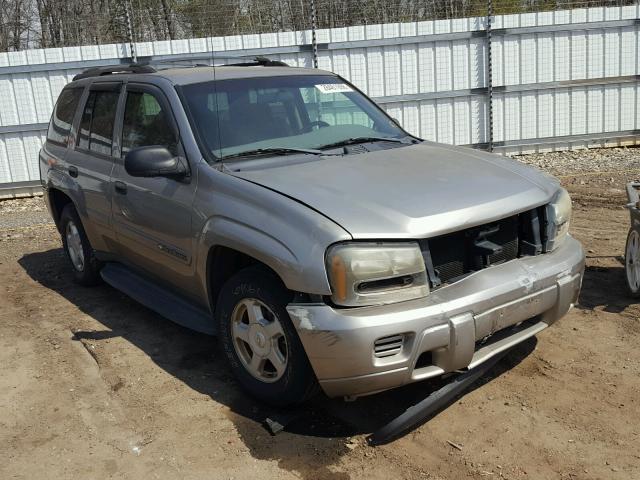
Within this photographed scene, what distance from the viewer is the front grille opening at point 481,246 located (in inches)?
137

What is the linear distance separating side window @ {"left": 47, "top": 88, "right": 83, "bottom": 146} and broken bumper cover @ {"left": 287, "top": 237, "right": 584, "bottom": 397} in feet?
11.9

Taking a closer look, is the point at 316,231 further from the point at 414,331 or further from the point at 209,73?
the point at 209,73

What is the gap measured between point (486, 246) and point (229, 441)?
1.69 meters

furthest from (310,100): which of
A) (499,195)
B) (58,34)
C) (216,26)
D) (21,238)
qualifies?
(58,34)

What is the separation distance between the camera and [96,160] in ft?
17.5

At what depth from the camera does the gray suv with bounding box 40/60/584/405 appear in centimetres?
322

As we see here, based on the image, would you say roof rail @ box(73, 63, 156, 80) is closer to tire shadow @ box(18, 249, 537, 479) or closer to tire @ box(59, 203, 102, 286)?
tire @ box(59, 203, 102, 286)

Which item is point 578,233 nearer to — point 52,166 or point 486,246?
point 486,246

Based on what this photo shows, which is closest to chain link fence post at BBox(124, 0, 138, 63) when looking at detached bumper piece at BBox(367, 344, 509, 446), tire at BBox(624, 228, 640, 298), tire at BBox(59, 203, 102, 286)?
tire at BBox(59, 203, 102, 286)

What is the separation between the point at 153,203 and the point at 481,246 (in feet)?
7.07

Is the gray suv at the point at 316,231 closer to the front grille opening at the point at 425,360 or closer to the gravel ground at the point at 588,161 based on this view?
the front grille opening at the point at 425,360

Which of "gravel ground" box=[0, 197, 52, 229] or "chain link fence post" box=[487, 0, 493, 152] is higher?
"chain link fence post" box=[487, 0, 493, 152]

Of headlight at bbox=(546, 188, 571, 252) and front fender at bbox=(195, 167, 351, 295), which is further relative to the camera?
headlight at bbox=(546, 188, 571, 252)

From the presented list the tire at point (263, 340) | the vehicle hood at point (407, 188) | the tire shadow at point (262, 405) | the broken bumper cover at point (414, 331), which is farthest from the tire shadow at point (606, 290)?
the tire at point (263, 340)
